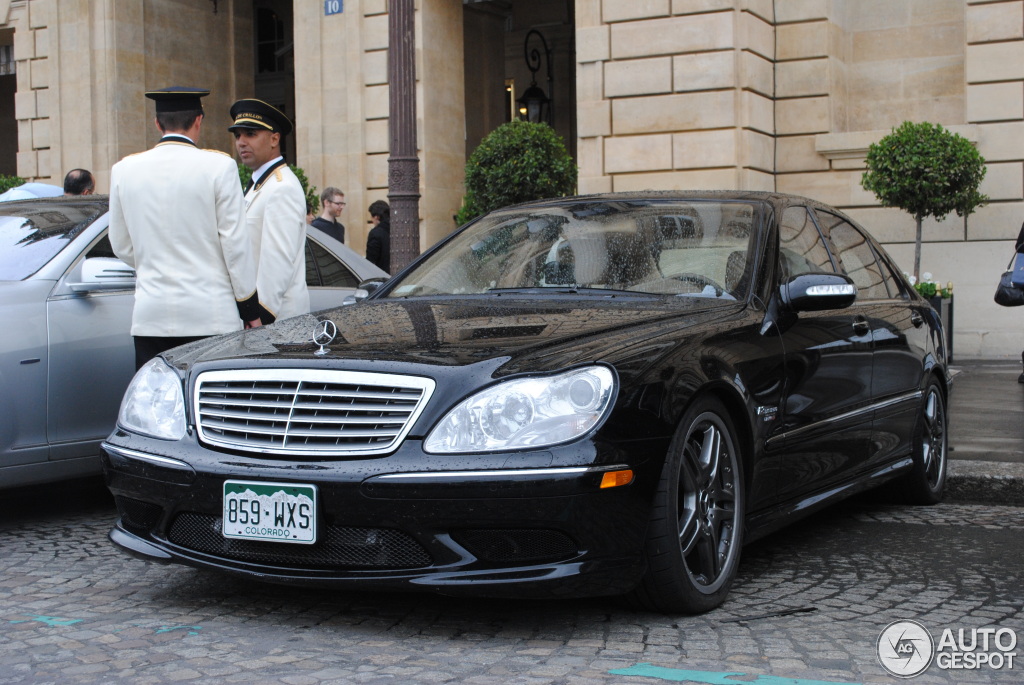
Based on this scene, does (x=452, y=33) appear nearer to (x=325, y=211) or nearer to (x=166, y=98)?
(x=325, y=211)

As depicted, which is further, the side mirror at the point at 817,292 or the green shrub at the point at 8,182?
the green shrub at the point at 8,182

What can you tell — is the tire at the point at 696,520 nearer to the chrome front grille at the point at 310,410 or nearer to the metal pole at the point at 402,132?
the chrome front grille at the point at 310,410

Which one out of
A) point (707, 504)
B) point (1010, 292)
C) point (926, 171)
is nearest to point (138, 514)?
point (707, 504)

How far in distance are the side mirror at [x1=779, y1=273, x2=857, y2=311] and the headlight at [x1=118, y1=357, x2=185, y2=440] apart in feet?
7.22

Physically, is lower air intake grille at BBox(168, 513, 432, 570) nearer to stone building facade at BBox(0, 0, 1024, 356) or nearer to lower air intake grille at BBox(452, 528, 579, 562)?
lower air intake grille at BBox(452, 528, 579, 562)

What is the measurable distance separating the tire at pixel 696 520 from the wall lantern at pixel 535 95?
45.9ft

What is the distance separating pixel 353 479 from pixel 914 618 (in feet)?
5.99

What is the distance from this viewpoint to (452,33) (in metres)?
16.1

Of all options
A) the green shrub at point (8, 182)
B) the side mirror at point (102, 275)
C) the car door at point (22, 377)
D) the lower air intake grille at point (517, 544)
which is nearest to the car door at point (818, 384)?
the lower air intake grille at point (517, 544)

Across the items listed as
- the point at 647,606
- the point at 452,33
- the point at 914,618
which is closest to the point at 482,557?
the point at 647,606

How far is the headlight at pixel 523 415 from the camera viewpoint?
3660 mm

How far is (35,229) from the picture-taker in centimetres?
622

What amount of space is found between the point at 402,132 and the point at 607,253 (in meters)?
2.90

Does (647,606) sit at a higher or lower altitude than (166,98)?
lower
